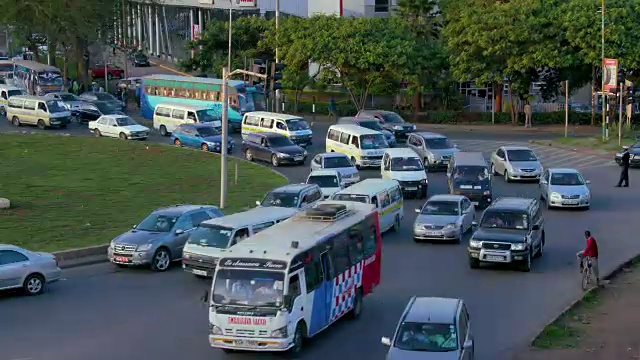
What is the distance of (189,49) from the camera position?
289ft

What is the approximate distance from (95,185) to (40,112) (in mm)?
21034

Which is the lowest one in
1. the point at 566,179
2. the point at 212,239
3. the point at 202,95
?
the point at 212,239

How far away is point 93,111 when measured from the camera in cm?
6556

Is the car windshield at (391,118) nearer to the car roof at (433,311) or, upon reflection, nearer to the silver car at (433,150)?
the silver car at (433,150)

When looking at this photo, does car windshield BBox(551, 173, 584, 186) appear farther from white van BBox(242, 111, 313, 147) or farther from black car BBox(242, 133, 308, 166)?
white van BBox(242, 111, 313, 147)

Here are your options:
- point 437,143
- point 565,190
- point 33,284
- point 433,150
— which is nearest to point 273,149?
point 433,150

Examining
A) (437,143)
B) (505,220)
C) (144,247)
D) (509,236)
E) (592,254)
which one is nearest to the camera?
(592,254)

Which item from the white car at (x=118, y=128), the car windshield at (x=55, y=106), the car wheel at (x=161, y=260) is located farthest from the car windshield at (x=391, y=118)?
the car wheel at (x=161, y=260)

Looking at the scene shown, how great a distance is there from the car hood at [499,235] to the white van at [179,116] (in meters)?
30.1

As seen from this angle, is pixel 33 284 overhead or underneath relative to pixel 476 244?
underneath

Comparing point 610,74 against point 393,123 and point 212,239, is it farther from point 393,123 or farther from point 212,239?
point 212,239

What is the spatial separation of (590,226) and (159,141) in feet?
96.2

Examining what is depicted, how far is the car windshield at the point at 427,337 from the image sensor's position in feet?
59.4

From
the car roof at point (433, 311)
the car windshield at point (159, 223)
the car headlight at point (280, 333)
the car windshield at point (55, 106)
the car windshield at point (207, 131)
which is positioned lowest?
the car headlight at point (280, 333)
